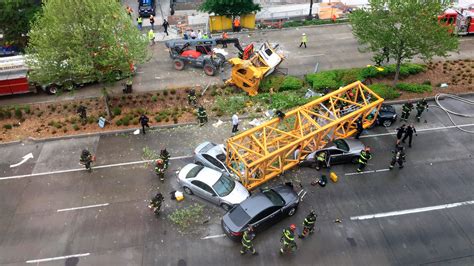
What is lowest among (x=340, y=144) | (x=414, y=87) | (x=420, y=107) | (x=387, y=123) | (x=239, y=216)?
(x=239, y=216)

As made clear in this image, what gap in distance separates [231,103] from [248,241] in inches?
436

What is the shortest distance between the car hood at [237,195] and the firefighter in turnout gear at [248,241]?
173 cm

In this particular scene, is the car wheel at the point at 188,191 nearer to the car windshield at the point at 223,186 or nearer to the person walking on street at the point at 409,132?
the car windshield at the point at 223,186

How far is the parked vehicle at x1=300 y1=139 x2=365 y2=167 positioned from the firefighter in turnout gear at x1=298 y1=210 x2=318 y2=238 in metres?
3.71

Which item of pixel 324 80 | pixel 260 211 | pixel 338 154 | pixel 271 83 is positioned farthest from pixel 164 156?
pixel 324 80

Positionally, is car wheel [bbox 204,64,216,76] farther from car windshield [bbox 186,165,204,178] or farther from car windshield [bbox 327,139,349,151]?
car windshield [bbox 327,139,349,151]

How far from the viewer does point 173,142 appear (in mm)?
21812

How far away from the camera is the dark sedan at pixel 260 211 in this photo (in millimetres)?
15992

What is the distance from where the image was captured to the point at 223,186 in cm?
1769

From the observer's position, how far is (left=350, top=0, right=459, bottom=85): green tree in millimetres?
21875

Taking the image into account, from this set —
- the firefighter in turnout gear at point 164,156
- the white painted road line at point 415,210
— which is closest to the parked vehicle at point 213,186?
the firefighter in turnout gear at point 164,156

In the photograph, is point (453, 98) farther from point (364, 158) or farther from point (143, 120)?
point (143, 120)

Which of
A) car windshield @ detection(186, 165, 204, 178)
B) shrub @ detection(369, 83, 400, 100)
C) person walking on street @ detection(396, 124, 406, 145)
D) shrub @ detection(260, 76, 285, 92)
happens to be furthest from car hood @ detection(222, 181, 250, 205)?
shrub @ detection(369, 83, 400, 100)

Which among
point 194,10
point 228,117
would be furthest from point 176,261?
point 194,10
